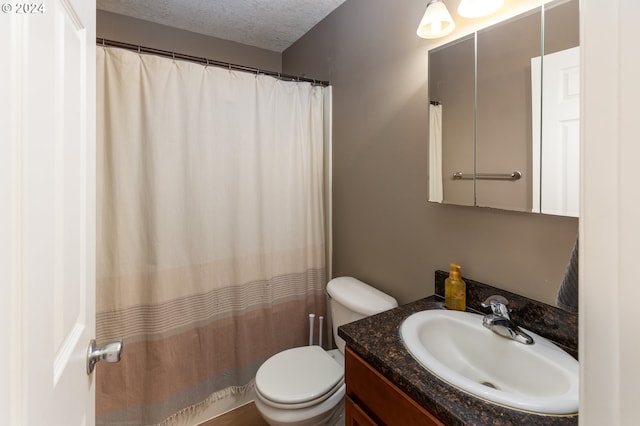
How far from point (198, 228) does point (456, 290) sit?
4.28 feet

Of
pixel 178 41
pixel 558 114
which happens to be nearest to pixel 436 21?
pixel 558 114

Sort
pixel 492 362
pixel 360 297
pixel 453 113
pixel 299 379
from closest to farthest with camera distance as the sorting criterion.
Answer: pixel 492 362
pixel 453 113
pixel 299 379
pixel 360 297

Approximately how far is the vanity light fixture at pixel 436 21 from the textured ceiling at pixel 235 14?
82 centimetres

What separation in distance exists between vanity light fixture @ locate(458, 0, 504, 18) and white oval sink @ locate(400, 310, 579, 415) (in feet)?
3.64

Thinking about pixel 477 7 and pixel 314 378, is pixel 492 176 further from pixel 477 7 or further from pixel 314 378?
pixel 314 378

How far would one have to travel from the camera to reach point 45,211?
1.50 ft

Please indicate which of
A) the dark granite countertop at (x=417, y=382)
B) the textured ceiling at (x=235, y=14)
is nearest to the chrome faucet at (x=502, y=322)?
the dark granite countertop at (x=417, y=382)

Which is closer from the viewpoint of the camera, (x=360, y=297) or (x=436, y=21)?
(x=436, y=21)

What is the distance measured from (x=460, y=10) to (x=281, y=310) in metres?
1.77

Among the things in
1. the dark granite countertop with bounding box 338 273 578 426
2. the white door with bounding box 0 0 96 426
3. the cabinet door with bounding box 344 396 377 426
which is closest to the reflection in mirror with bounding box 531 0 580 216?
the dark granite countertop with bounding box 338 273 578 426

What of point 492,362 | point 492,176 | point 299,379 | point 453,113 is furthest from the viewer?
point 299,379

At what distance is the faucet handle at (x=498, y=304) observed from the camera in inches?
40.9

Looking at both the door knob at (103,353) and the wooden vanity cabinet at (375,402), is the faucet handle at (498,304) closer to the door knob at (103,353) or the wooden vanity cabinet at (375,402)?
the wooden vanity cabinet at (375,402)

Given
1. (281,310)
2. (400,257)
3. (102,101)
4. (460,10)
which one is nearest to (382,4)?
(460,10)
